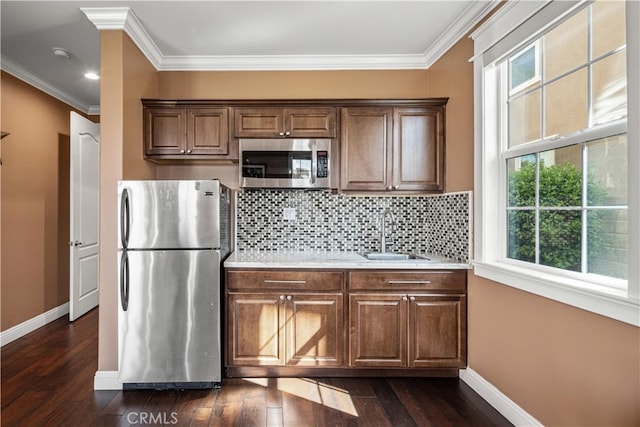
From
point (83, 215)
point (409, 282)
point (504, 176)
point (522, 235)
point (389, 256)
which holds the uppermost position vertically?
point (504, 176)

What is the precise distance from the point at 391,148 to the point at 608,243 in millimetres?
1637

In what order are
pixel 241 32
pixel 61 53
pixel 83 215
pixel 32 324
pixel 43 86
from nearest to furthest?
pixel 241 32, pixel 61 53, pixel 32 324, pixel 43 86, pixel 83 215

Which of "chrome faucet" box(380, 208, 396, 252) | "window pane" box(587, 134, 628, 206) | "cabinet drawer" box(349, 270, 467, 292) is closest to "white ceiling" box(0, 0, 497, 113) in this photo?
"window pane" box(587, 134, 628, 206)

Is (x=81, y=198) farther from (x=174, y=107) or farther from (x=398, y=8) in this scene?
(x=398, y=8)

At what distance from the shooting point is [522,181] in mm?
2059

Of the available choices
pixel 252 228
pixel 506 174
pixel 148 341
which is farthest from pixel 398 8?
pixel 148 341

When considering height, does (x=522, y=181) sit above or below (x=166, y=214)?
above

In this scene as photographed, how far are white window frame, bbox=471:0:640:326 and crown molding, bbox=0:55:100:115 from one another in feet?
13.2

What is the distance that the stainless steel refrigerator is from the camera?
231 cm

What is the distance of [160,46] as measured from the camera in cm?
283

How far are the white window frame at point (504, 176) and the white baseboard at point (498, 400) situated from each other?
722 millimetres

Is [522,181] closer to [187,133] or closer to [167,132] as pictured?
[187,133]

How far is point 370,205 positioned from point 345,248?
46 centimetres

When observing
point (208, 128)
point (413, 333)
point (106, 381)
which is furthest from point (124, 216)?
point (413, 333)
